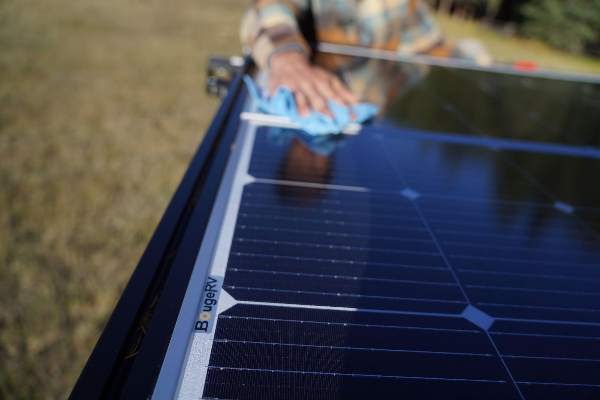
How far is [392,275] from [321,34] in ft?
9.80

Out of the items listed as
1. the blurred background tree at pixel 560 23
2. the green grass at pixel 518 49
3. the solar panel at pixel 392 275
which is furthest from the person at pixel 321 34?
the blurred background tree at pixel 560 23

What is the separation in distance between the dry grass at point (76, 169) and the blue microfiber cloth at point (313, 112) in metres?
2.06

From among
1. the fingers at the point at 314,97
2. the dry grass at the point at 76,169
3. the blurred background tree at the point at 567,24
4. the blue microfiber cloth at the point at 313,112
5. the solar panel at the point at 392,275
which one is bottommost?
the dry grass at the point at 76,169

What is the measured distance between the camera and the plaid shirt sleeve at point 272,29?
2689 millimetres

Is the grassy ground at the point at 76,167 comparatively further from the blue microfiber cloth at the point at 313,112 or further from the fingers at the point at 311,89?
the fingers at the point at 311,89

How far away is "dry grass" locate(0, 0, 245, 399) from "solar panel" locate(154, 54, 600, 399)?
7.06 feet

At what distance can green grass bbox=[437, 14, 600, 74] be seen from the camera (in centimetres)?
1462

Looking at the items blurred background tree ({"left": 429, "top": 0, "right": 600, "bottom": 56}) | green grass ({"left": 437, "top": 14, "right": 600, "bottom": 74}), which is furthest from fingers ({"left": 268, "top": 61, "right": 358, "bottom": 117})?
blurred background tree ({"left": 429, "top": 0, "right": 600, "bottom": 56})

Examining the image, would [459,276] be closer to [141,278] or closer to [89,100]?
[141,278]

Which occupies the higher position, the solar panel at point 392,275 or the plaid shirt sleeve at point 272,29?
the plaid shirt sleeve at point 272,29

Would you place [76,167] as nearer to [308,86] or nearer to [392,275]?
[308,86]

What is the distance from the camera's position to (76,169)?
4.96m

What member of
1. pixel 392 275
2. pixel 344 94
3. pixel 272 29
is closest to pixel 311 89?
pixel 344 94

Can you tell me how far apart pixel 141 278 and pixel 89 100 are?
6379 mm
